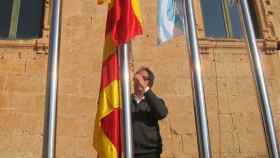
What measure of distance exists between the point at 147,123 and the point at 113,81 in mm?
524

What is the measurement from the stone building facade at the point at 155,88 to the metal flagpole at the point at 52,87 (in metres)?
2.04

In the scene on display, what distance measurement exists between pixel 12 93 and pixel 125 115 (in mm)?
2688

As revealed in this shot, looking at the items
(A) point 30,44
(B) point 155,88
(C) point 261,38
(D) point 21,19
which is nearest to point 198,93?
(B) point 155,88

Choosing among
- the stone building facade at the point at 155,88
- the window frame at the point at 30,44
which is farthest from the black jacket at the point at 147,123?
the window frame at the point at 30,44

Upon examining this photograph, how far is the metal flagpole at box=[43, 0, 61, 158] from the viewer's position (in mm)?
2843

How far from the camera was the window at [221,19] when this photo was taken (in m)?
6.26

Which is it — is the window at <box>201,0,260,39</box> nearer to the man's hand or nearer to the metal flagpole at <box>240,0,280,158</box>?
the metal flagpole at <box>240,0,280,158</box>

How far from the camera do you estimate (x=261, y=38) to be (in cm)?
613

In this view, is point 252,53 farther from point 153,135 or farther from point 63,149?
point 63,149

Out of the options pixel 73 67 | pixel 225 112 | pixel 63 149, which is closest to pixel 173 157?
pixel 225 112

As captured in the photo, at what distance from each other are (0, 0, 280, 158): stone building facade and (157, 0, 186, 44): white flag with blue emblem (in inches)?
68.1

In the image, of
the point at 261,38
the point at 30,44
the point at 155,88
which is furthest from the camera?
the point at 261,38

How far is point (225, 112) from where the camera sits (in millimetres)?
5410

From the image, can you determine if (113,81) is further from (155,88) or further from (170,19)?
(155,88)
